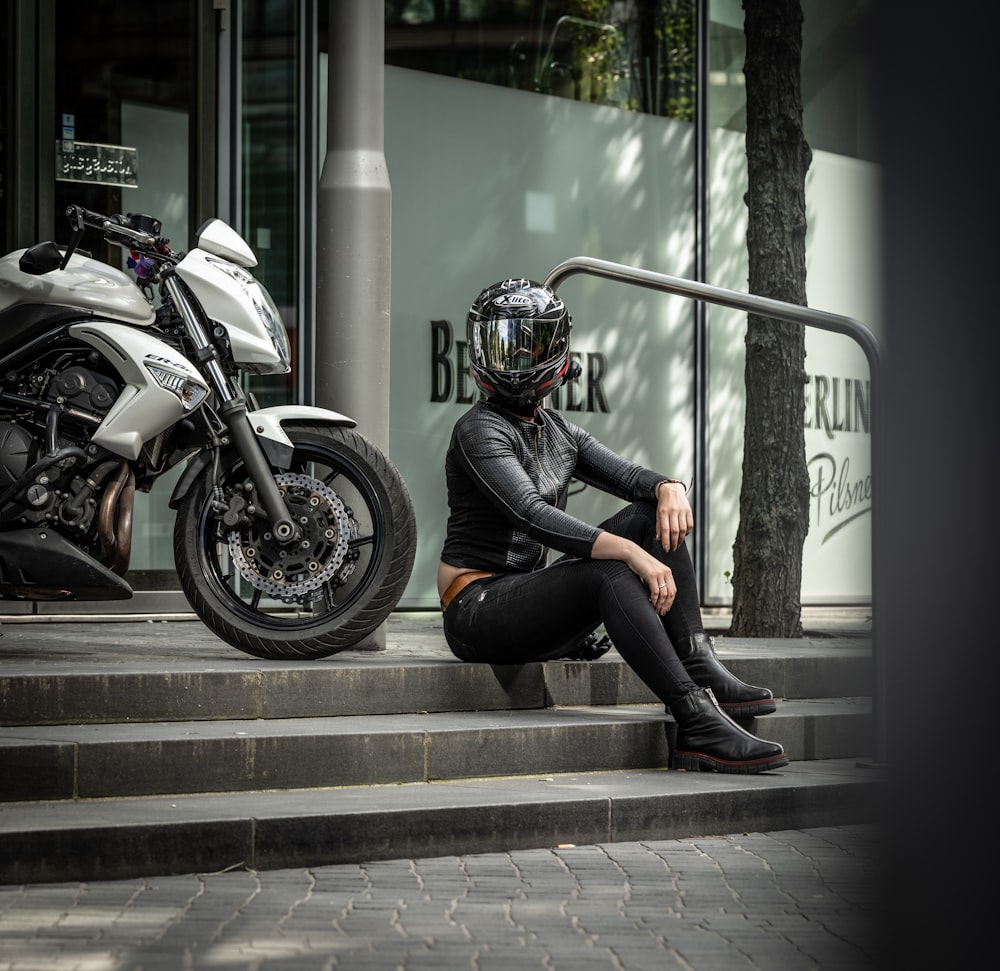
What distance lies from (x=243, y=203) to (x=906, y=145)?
7.88m

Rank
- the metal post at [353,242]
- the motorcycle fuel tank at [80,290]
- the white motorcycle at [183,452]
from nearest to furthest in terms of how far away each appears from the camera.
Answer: the white motorcycle at [183,452], the motorcycle fuel tank at [80,290], the metal post at [353,242]

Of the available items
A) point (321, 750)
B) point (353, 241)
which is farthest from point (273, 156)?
point (321, 750)

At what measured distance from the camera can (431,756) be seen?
4.79 meters

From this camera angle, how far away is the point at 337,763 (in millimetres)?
4621

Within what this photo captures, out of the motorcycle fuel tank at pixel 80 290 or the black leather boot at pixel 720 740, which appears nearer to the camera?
the black leather boot at pixel 720 740

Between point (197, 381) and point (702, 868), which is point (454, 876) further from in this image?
point (197, 381)

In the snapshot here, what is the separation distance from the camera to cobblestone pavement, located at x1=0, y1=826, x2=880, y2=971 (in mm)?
3176

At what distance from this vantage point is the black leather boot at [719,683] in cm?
515

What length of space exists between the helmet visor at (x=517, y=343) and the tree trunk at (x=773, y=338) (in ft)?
8.59

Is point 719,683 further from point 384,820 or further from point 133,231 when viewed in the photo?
point 133,231

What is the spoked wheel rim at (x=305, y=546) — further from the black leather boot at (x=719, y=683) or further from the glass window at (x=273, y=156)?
the glass window at (x=273, y=156)

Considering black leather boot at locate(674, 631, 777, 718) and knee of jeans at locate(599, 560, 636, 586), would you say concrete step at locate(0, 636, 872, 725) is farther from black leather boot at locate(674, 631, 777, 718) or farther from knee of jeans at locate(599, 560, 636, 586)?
knee of jeans at locate(599, 560, 636, 586)

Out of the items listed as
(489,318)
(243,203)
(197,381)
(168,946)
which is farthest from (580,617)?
(243,203)

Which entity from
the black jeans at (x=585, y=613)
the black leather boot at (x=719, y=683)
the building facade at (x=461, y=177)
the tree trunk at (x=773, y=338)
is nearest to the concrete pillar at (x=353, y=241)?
the building facade at (x=461, y=177)
